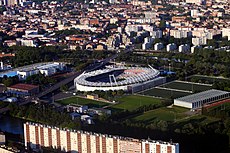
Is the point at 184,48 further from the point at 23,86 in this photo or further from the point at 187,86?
the point at 23,86

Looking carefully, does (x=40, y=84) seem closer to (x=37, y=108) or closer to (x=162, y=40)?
(x=37, y=108)

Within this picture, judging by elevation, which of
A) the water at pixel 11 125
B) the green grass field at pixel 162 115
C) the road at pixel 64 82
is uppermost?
the green grass field at pixel 162 115

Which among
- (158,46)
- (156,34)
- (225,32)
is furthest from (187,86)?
(156,34)

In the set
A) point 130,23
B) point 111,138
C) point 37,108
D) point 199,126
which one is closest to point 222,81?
point 199,126

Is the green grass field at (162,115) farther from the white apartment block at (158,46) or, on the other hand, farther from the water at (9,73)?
the white apartment block at (158,46)

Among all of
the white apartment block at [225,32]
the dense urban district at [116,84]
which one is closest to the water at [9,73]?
the dense urban district at [116,84]

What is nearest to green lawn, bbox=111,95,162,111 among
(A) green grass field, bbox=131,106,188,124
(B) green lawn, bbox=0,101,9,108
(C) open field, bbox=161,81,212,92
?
(A) green grass field, bbox=131,106,188,124

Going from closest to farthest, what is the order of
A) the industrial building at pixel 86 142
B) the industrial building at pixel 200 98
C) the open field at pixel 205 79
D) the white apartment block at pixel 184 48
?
the industrial building at pixel 86 142, the industrial building at pixel 200 98, the open field at pixel 205 79, the white apartment block at pixel 184 48
